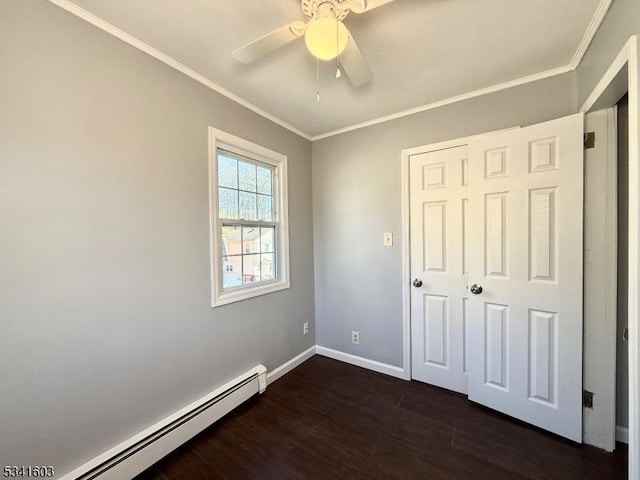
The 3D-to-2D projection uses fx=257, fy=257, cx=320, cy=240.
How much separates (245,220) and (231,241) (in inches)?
8.7

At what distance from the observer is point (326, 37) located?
3.67 feet

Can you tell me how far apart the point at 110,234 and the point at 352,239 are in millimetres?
1948

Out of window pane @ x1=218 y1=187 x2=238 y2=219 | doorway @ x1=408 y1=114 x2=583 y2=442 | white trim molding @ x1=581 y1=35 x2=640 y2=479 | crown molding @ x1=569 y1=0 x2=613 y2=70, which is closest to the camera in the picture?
white trim molding @ x1=581 y1=35 x2=640 y2=479

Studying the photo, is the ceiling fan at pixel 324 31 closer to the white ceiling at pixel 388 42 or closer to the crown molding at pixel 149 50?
the white ceiling at pixel 388 42

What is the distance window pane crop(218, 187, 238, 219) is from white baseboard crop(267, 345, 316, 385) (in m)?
1.46

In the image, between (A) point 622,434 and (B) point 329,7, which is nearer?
(B) point 329,7

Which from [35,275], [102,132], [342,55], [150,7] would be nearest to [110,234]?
[35,275]

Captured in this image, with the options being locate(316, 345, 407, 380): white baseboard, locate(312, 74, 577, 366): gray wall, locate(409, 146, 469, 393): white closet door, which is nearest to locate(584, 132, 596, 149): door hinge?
locate(312, 74, 577, 366): gray wall

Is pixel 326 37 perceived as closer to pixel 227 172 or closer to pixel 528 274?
pixel 227 172

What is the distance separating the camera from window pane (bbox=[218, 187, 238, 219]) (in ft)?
6.68

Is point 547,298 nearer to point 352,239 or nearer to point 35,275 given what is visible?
point 352,239

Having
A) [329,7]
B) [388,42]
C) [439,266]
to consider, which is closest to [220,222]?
[329,7]

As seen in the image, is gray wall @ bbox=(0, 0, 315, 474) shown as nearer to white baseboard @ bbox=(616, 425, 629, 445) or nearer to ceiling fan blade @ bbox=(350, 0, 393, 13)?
ceiling fan blade @ bbox=(350, 0, 393, 13)

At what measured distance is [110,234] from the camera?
139 centimetres
